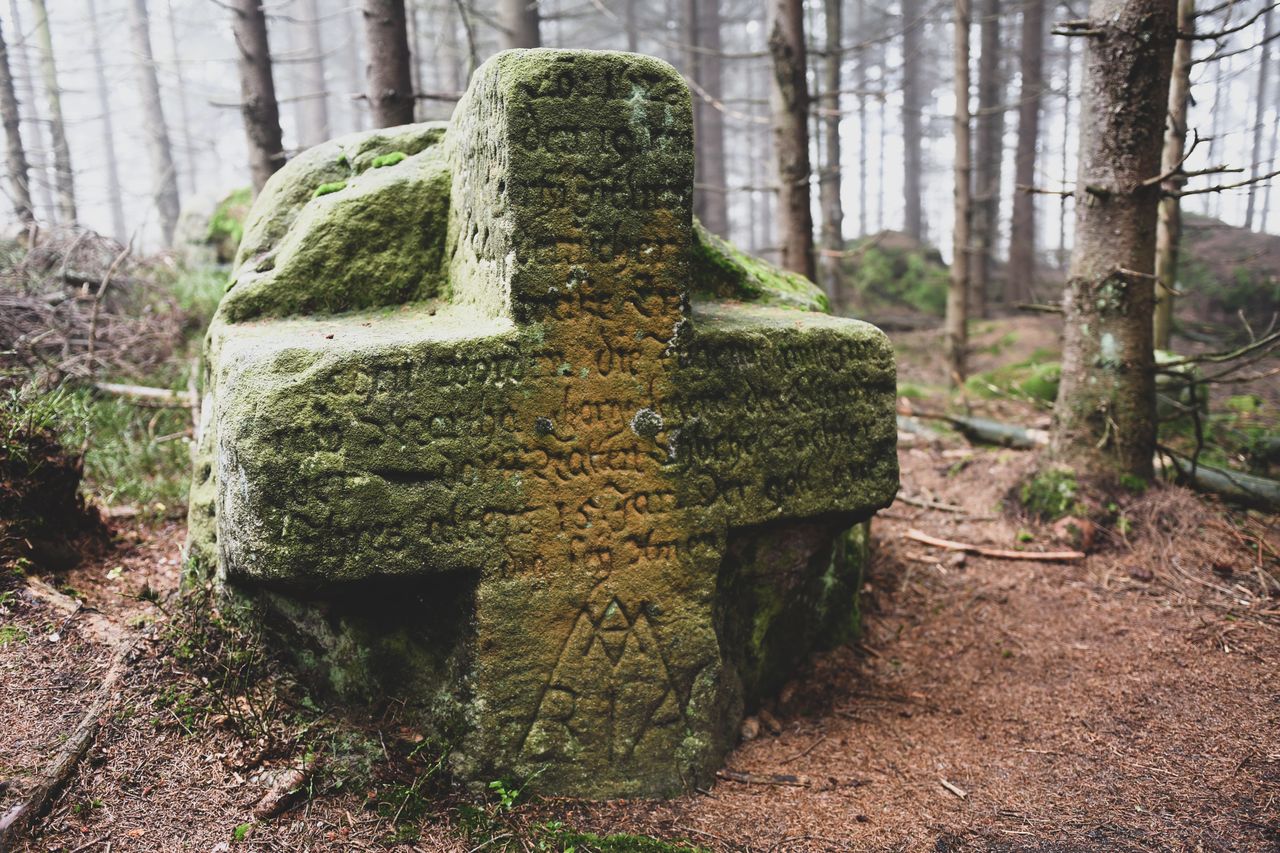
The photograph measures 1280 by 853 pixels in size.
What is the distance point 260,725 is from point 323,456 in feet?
3.29

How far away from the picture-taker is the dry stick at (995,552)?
16.8 ft

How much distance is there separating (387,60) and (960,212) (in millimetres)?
6686

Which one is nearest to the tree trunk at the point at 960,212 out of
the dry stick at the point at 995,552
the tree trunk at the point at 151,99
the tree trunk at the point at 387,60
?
the dry stick at the point at 995,552

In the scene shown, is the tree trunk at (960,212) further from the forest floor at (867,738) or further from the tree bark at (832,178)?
the forest floor at (867,738)

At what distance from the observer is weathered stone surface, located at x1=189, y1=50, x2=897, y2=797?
8.83ft

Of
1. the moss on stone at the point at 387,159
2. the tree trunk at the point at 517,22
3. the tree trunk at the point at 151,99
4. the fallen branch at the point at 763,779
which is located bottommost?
the fallen branch at the point at 763,779

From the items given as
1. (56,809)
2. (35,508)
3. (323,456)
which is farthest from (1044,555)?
(35,508)

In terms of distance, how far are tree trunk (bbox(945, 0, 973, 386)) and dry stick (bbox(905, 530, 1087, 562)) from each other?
16.1 ft

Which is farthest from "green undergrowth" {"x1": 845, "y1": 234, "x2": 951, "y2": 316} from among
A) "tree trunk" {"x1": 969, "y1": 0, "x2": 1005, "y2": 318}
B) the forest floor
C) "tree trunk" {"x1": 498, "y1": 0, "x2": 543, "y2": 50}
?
the forest floor

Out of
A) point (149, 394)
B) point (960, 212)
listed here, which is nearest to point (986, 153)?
point (960, 212)

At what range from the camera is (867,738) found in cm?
361

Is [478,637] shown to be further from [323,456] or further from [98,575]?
[98,575]

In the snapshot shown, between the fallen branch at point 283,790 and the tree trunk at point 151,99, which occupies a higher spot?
the tree trunk at point 151,99

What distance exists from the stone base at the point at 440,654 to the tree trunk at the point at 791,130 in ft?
14.1
